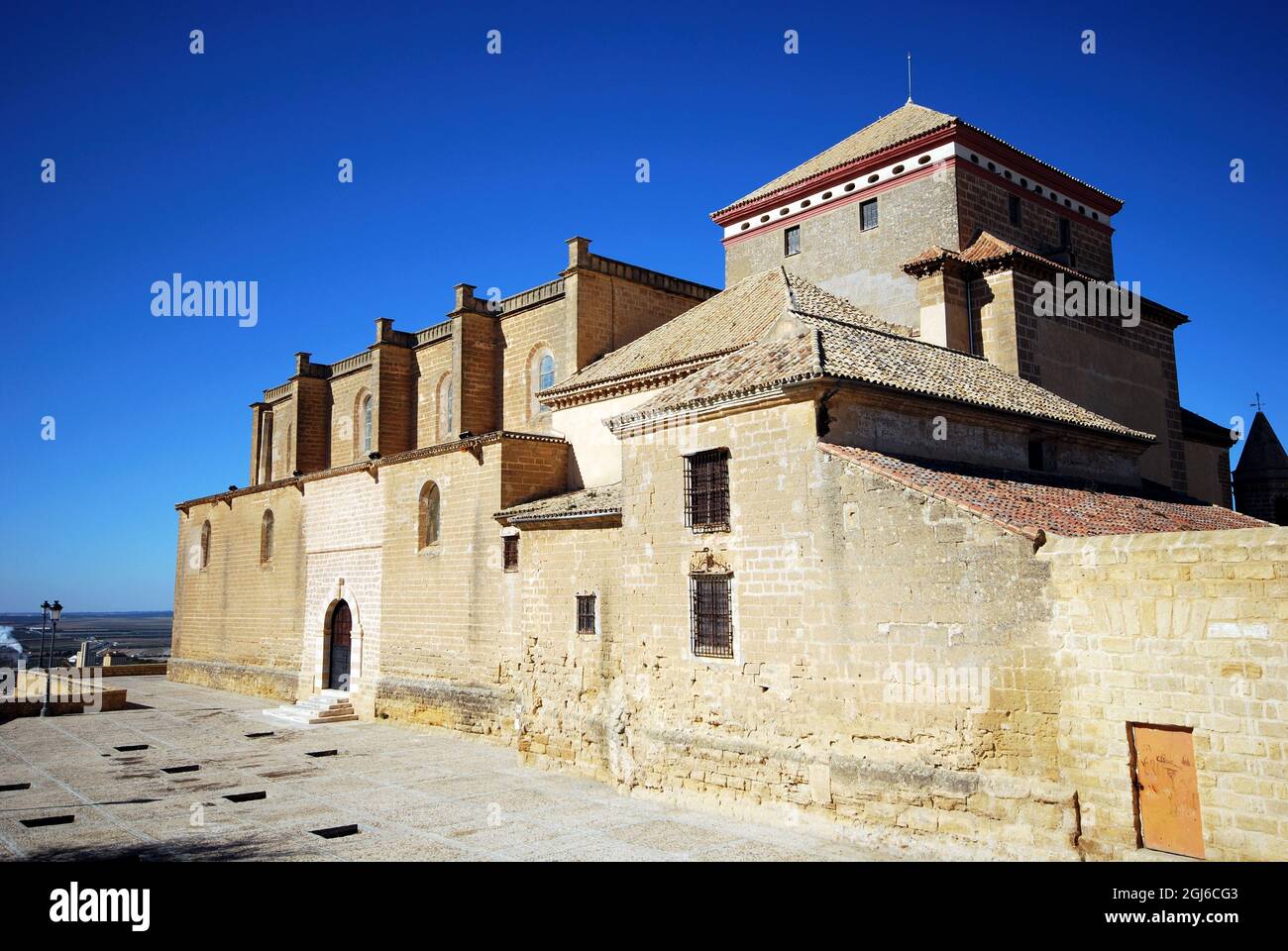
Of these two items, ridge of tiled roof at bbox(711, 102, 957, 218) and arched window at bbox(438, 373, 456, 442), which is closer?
ridge of tiled roof at bbox(711, 102, 957, 218)

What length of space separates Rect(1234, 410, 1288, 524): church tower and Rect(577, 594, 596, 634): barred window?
19.5 meters

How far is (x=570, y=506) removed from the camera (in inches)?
629

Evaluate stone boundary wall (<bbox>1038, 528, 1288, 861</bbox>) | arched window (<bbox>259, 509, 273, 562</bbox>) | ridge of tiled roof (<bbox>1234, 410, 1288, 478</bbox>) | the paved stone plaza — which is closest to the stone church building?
stone boundary wall (<bbox>1038, 528, 1288, 861</bbox>)

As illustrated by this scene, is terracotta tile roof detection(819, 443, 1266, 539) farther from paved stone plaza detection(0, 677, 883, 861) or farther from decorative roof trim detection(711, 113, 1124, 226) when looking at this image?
decorative roof trim detection(711, 113, 1124, 226)

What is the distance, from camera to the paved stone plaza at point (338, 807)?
10.3 metres

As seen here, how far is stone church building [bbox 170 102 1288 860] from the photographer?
26.4 feet

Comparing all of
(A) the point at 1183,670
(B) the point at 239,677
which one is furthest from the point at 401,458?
(A) the point at 1183,670

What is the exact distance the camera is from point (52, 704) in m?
24.7

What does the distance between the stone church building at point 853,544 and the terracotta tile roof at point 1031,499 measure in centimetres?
8

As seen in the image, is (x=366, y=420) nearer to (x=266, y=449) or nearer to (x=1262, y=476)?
(x=266, y=449)

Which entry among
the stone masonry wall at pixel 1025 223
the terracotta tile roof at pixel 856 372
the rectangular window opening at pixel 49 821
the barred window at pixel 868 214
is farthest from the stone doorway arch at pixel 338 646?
the stone masonry wall at pixel 1025 223

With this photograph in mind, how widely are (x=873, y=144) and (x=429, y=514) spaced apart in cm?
1279

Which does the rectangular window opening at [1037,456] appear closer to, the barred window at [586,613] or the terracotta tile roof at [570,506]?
the terracotta tile roof at [570,506]
